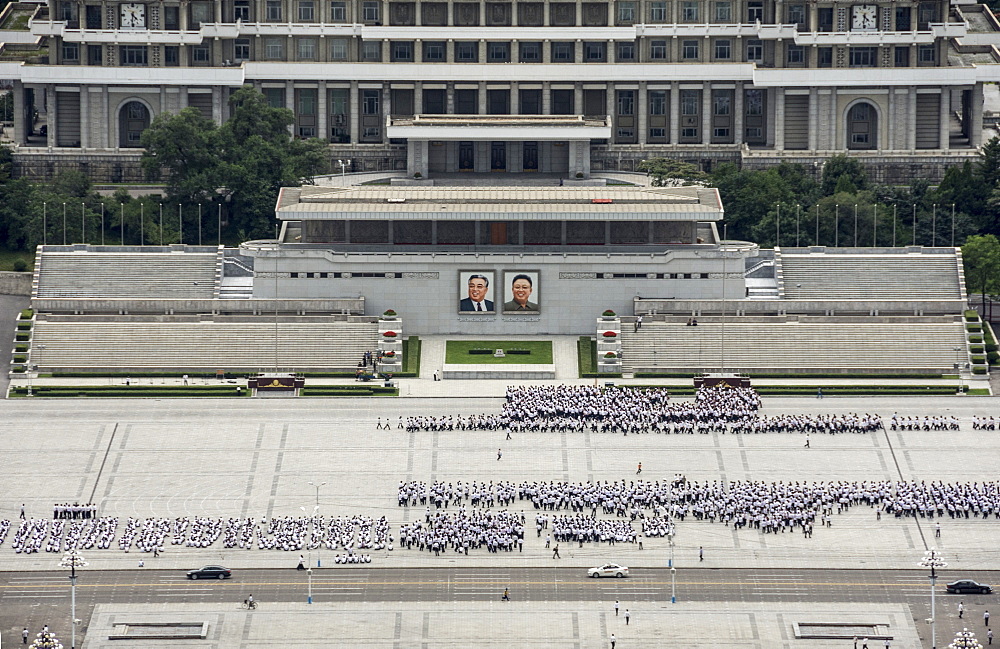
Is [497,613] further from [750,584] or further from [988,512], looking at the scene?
[988,512]

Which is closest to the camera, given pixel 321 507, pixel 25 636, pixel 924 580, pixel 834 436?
pixel 25 636

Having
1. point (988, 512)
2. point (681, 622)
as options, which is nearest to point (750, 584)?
point (681, 622)

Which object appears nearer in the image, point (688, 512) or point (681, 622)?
point (681, 622)

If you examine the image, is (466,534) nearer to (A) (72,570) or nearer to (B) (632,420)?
(B) (632,420)

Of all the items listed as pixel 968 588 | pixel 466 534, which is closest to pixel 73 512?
pixel 466 534

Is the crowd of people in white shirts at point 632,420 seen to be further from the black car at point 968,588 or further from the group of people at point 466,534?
the black car at point 968,588

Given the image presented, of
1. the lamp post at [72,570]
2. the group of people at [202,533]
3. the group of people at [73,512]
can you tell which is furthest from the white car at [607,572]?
the group of people at [73,512]
